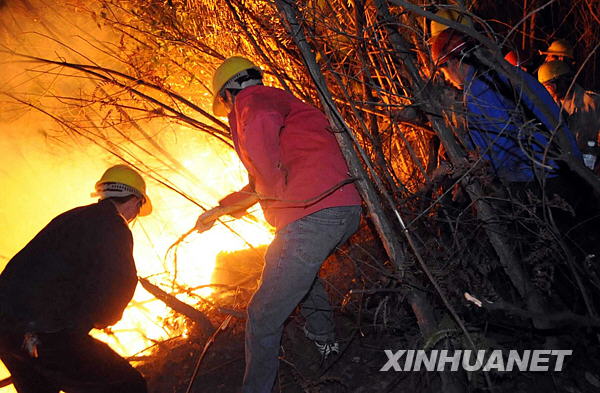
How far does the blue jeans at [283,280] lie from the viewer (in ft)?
8.32

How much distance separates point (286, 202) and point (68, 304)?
64.4 inches

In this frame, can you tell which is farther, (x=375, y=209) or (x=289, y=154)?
(x=289, y=154)

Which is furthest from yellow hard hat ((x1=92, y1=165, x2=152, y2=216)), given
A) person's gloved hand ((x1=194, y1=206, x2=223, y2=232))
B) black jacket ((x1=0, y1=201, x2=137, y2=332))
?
person's gloved hand ((x1=194, y1=206, x2=223, y2=232))

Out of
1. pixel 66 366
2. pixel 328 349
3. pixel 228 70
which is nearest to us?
pixel 66 366

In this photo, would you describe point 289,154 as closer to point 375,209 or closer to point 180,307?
point 375,209

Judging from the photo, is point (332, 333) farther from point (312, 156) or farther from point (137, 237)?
point (137, 237)

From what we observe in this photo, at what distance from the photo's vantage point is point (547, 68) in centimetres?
454

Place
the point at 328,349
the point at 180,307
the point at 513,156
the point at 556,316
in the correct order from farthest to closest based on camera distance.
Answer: the point at 180,307
the point at 328,349
the point at 513,156
the point at 556,316

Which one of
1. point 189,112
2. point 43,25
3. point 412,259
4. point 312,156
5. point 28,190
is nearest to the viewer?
point 412,259

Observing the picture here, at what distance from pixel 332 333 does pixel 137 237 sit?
16.3 ft

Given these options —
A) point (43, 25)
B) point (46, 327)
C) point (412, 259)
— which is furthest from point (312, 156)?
point (43, 25)

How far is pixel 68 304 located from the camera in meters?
2.53

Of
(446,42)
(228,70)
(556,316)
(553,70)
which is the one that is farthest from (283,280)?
(553,70)

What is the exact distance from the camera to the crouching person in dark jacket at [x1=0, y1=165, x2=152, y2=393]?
2.45 meters
